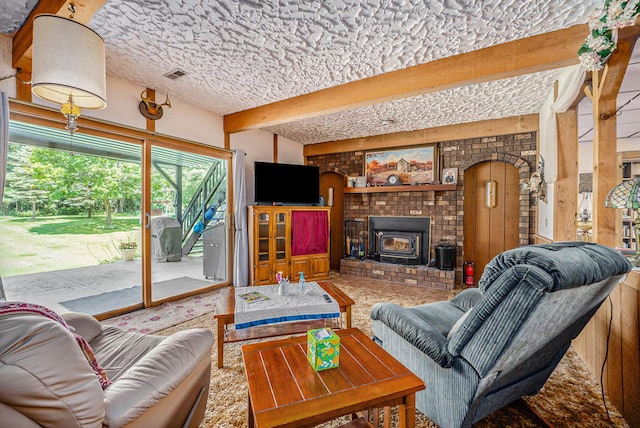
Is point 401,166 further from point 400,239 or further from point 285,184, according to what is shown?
point 285,184

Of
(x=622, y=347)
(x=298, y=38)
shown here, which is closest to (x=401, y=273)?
(x=622, y=347)

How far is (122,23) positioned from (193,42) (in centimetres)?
48

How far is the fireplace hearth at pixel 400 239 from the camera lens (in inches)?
186

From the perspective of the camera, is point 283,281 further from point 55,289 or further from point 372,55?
point 55,289

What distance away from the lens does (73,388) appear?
2.45ft

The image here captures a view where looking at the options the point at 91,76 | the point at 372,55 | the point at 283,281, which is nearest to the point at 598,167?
the point at 372,55

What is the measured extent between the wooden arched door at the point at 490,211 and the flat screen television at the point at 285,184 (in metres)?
2.58

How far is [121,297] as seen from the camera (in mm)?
3242

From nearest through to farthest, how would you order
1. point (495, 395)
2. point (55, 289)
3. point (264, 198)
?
point (495, 395), point (55, 289), point (264, 198)

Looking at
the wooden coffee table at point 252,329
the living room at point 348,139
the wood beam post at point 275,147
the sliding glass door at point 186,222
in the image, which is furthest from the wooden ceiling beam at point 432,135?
the wooden coffee table at point 252,329

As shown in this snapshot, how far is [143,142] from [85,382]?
10.3 feet

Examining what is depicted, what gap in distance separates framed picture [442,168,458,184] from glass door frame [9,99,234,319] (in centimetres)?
347

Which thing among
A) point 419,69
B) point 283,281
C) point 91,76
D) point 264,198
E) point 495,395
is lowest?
point 495,395

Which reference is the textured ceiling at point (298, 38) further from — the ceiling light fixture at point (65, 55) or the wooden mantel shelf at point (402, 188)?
the wooden mantel shelf at point (402, 188)
